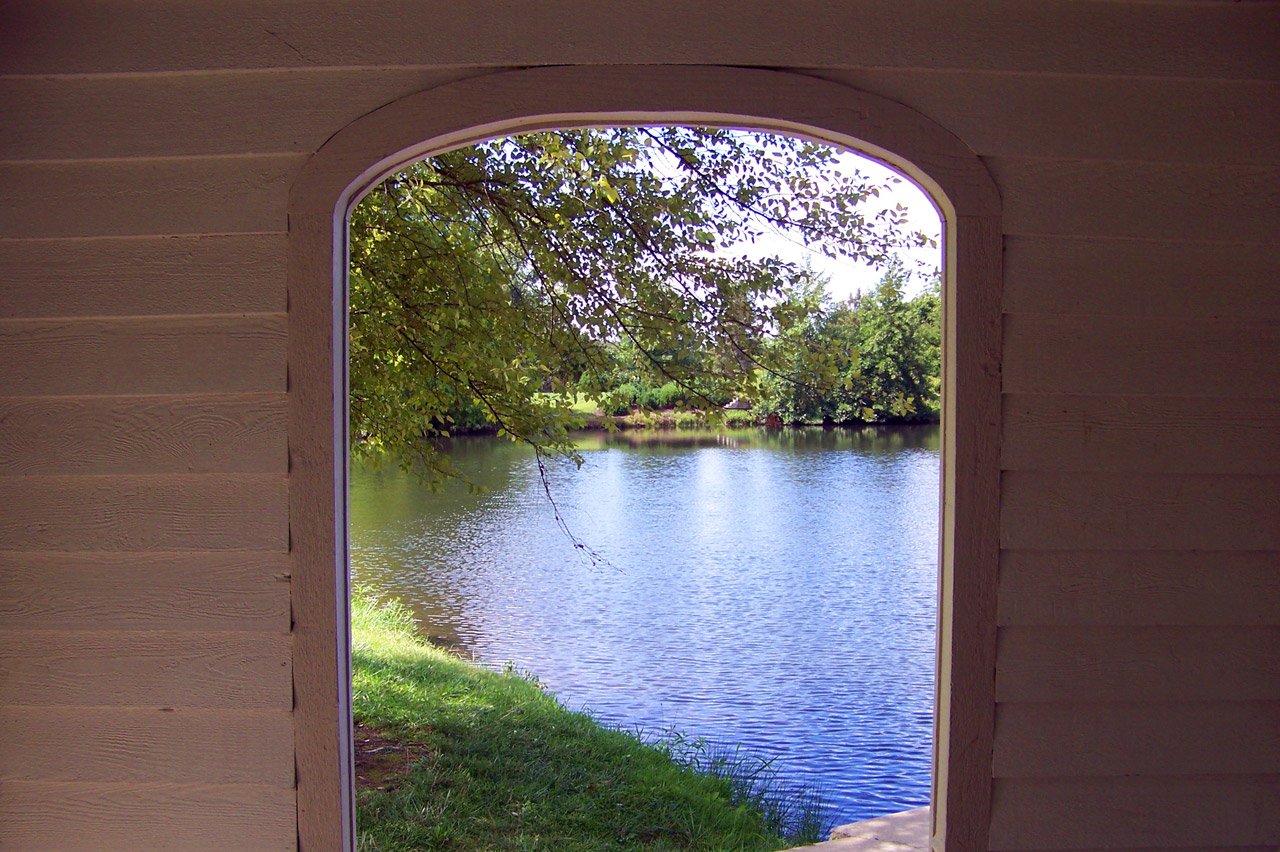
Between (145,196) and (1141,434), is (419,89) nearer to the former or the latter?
(145,196)

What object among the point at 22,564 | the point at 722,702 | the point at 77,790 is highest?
the point at 22,564

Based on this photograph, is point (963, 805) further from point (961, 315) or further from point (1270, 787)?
point (961, 315)

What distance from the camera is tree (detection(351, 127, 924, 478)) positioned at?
364 centimetres

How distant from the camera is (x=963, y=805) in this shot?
1.63m

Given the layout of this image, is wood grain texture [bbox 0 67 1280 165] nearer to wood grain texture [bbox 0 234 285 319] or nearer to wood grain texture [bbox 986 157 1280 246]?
wood grain texture [bbox 986 157 1280 246]

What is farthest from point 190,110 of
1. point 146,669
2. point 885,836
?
point 885,836

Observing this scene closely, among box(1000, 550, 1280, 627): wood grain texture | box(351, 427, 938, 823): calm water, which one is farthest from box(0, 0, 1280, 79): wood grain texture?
box(351, 427, 938, 823): calm water

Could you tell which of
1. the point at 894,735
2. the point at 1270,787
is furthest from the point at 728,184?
the point at 894,735

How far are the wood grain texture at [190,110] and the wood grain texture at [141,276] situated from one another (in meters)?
0.16

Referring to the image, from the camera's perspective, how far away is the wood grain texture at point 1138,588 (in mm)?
1634

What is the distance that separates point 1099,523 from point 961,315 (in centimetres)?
43

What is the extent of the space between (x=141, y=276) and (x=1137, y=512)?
69.9 inches

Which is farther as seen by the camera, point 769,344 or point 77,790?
point 769,344

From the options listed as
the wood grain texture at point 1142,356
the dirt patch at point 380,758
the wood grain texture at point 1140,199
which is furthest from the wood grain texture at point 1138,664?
the dirt patch at point 380,758
